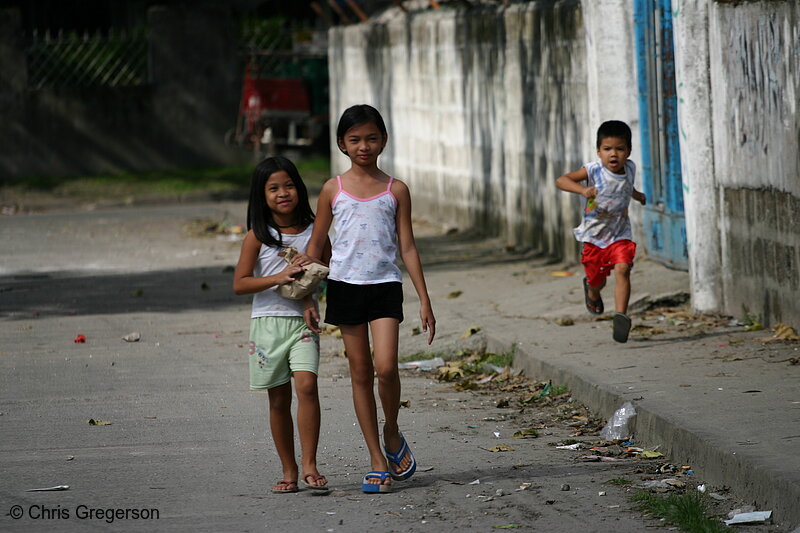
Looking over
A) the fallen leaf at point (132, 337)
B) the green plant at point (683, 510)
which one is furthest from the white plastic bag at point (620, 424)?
the fallen leaf at point (132, 337)

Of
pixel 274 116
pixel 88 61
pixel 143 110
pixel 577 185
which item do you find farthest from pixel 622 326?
pixel 88 61

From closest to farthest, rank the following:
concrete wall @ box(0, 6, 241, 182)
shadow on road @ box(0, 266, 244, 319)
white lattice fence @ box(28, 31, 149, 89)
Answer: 1. shadow on road @ box(0, 266, 244, 319)
2. concrete wall @ box(0, 6, 241, 182)
3. white lattice fence @ box(28, 31, 149, 89)

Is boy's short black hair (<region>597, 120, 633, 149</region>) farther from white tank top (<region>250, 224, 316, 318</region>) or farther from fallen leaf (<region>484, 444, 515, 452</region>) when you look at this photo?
white tank top (<region>250, 224, 316, 318</region>)

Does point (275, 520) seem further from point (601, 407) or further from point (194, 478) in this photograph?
point (601, 407)

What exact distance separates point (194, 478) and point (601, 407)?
235 centimetres

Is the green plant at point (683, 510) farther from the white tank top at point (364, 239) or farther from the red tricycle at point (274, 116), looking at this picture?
the red tricycle at point (274, 116)

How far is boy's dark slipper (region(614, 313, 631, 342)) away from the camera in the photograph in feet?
28.2

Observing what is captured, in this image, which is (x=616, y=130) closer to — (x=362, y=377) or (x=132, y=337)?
(x=362, y=377)

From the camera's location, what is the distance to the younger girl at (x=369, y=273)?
19.2 ft

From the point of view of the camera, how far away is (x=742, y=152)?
9.19 metres

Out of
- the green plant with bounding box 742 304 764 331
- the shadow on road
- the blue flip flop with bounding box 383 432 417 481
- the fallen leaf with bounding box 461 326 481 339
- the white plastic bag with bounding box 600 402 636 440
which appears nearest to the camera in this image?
the blue flip flop with bounding box 383 432 417 481

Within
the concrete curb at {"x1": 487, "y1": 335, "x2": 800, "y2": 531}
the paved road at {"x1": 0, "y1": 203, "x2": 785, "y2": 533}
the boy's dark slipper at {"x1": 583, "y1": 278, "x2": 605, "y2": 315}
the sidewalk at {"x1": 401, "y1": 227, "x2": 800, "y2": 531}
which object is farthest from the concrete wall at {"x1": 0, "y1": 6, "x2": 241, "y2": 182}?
the concrete curb at {"x1": 487, "y1": 335, "x2": 800, "y2": 531}

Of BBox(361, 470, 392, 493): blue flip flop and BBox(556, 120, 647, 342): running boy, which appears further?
BBox(556, 120, 647, 342): running boy

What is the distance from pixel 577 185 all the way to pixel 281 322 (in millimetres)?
3420
